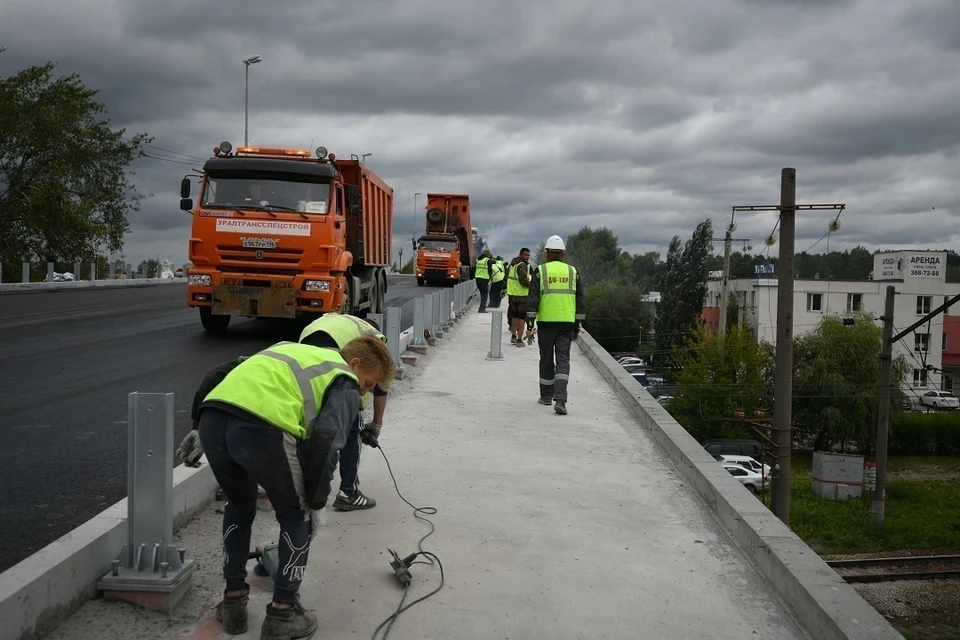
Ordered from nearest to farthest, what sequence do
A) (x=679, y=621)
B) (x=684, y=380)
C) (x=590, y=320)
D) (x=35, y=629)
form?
(x=35, y=629) → (x=679, y=621) → (x=684, y=380) → (x=590, y=320)

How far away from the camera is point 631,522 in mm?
6344

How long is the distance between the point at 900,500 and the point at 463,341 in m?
27.2

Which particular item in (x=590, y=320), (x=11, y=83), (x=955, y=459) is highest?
(x=11, y=83)

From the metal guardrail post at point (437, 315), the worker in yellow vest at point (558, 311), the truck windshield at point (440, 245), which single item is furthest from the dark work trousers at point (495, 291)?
the worker in yellow vest at point (558, 311)

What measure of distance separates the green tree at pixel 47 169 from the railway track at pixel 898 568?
105 ft

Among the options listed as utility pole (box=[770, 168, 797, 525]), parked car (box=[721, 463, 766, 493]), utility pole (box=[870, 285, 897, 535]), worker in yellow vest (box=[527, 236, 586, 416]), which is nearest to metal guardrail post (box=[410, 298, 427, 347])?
worker in yellow vest (box=[527, 236, 586, 416])

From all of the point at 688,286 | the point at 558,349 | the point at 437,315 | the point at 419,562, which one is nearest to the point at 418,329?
the point at 437,315

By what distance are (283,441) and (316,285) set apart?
10.2 metres

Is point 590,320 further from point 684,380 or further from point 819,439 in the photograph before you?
point 819,439

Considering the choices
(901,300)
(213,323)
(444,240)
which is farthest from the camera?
(901,300)

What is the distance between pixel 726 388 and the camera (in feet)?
180

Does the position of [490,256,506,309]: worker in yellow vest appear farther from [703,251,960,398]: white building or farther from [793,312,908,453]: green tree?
[703,251,960,398]: white building

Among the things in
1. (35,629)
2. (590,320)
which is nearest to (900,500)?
(35,629)

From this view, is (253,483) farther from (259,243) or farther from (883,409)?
(883,409)
